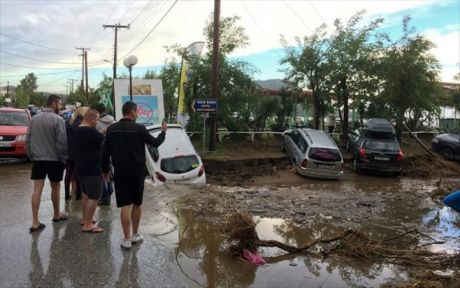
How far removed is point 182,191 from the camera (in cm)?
1052

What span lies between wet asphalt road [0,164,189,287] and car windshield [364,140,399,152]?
44.2 ft

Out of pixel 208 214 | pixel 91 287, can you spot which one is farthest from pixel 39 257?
pixel 208 214

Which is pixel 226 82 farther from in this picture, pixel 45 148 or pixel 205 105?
pixel 45 148

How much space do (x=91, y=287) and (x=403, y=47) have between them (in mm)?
23658

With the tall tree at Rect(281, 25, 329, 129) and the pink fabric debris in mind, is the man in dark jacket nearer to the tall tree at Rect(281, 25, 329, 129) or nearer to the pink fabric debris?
the pink fabric debris

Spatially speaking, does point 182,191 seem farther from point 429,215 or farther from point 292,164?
point 292,164

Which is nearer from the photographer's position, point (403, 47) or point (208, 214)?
point (208, 214)

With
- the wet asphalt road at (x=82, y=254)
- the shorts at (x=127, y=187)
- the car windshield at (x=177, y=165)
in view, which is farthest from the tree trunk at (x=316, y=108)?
the shorts at (x=127, y=187)

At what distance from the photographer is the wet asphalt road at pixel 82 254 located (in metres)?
5.08

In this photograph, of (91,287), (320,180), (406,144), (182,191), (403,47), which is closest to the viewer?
(91,287)

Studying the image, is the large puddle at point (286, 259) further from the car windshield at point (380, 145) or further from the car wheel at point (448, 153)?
the car wheel at point (448, 153)

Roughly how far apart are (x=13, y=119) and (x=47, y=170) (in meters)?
10.2

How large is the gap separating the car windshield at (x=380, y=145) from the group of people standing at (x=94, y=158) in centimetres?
1486

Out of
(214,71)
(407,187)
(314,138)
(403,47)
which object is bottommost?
(407,187)
